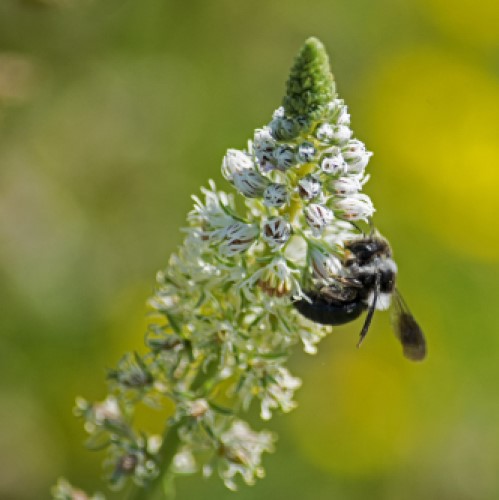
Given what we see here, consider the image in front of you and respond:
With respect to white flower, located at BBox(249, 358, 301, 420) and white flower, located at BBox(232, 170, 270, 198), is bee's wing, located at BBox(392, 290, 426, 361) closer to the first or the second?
white flower, located at BBox(249, 358, 301, 420)

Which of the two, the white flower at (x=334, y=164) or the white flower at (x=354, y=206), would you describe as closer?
the white flower at (x=334, y=164)

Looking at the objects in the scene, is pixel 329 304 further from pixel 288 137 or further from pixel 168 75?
pixel 168 75

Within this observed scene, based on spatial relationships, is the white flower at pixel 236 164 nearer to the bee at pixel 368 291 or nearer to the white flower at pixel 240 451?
the bee at pixel 368 291

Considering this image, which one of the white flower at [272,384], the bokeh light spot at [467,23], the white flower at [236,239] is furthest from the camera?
the bokeh light spot at [467,23]

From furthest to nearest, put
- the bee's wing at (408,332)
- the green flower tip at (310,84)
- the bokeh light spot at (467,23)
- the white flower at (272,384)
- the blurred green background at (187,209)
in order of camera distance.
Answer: the bokeh light spot at (467,23)
the blurred green background at (187,209)
the bee's wing at (408,332)
the white flower at (272,384)
the green flower tip at (310,84)

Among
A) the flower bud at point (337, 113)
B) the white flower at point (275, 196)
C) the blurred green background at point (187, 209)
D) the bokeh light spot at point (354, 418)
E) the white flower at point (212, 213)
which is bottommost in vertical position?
the bokeh light spot at point (354, 418)

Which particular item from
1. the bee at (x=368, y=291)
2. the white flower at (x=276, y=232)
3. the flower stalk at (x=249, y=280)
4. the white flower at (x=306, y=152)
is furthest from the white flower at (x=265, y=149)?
the bee at (x=368, y=291)

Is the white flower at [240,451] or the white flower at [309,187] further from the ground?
the white flower at [309,187]
